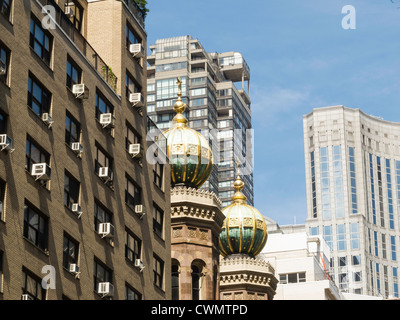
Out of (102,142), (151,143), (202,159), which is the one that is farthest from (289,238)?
(102,142)

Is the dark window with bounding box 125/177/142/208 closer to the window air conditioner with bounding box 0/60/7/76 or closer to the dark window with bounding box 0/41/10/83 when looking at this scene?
the dark window with bounding box 0/41/10/83

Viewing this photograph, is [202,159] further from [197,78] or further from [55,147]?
[197,78]

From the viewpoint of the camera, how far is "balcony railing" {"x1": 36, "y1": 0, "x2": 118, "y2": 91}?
146 feet

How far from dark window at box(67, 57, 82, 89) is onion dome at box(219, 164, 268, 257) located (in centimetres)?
3019

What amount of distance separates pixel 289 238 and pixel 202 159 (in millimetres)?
40498

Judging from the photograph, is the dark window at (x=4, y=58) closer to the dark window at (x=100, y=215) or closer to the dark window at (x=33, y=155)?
the dark window at (x=33, y=155)

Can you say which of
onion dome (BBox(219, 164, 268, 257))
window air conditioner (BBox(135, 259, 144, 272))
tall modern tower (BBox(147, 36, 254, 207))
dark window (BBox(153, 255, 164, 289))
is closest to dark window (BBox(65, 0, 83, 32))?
window air conditioner (BBox(135, 259, 144, 272))

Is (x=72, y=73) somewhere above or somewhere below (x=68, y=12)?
below

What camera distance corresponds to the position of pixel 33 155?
40.2m

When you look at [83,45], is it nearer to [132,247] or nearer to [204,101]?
[132,247]

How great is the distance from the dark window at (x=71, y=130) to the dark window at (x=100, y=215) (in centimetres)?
290

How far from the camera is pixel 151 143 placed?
174 ft

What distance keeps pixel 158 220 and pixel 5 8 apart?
53.4 ft

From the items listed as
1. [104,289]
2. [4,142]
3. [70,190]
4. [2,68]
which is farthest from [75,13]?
[4,142]
